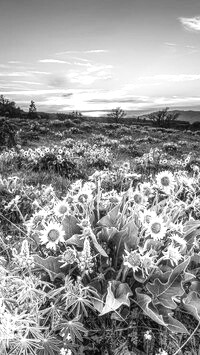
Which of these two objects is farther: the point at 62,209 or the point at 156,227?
the point at 62,209

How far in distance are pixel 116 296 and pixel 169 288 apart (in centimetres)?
40

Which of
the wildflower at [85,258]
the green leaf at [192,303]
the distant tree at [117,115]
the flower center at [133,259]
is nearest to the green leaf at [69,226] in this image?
the wildflower at [85,258]

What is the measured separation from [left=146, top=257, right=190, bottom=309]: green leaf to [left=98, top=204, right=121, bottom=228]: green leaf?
0.70 metres

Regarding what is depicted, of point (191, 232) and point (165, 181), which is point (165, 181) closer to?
point (165, 181)

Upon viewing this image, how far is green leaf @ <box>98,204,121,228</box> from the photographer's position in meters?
3.30

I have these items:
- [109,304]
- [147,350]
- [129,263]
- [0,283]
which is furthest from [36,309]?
[147,350]

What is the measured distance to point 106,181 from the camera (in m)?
7.72

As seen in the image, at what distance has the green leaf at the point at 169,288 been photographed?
2.76m

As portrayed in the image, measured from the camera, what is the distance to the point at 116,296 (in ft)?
9.21

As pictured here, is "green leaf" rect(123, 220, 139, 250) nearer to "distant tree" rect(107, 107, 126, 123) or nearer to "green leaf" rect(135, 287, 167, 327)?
"green leaf" rect(135, 287, 167, 327)

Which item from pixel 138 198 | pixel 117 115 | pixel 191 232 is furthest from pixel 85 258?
pixel 117 115

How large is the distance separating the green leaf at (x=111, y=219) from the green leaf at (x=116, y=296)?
61cm

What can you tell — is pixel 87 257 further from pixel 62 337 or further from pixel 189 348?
pixel 189 348

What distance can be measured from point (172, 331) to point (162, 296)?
0.88 feet
